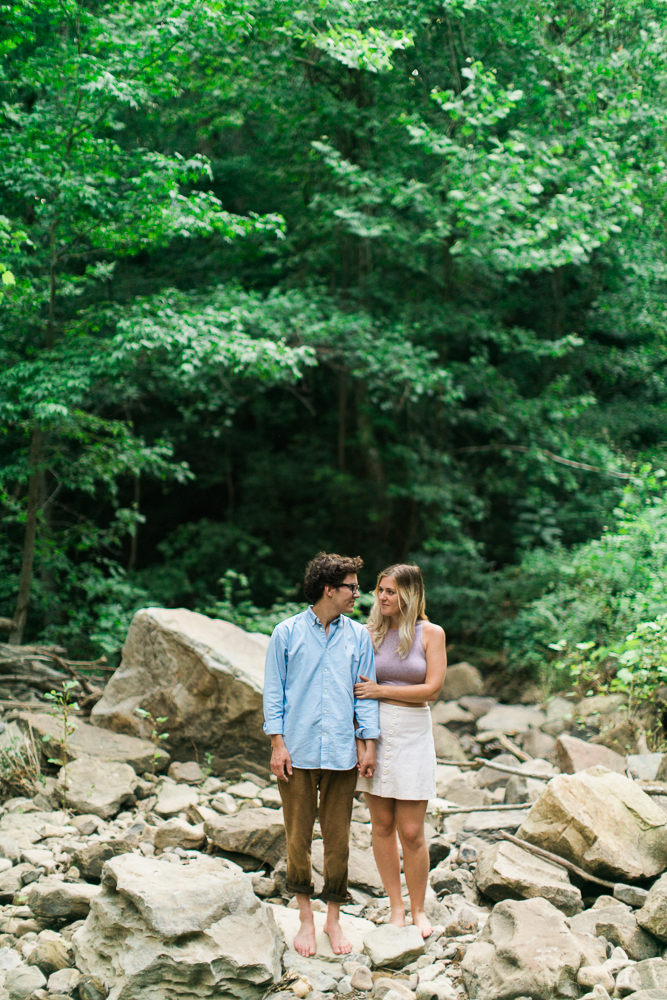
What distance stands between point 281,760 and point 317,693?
1.04 ft

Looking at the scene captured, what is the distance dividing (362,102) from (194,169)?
3.35 meters

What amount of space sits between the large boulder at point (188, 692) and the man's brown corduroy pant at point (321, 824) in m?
1.88

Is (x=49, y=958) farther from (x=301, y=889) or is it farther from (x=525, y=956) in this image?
(x=525, y=956)

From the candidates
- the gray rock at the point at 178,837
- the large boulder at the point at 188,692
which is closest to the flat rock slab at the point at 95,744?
the large boulder at the point at 188,692

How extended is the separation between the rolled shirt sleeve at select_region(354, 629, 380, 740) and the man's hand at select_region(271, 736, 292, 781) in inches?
13.0

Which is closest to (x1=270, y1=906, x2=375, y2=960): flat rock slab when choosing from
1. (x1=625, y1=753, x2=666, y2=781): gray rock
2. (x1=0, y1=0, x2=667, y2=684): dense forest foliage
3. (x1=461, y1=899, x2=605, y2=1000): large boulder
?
(x1=461, y1=899, x2=605, y2=1000): large boulder

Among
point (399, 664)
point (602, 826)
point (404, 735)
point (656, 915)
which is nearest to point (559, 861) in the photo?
point (602, 826)

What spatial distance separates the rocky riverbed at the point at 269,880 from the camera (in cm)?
287

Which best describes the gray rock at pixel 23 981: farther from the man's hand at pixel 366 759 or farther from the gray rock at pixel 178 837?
the man's hand at pixel 366 759

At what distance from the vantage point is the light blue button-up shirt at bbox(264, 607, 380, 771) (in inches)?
126

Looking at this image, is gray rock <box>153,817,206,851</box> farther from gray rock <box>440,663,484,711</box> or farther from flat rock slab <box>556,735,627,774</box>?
gray rock <box>440,663,484,711</box>

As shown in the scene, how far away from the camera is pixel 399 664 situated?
11.3 feet

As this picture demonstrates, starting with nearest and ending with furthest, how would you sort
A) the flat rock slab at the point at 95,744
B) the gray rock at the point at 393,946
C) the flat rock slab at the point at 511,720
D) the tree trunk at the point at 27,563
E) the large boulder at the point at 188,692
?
the gray rock at the point at 393,946 < the flat rock slab at the point at 95,744 < the large boulder at the point at 188,692 < the tree trunk at the point at 27,563 < the flat rock slab at the point at 511,720

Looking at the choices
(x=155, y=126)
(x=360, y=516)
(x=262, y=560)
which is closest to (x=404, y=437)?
(x=360, y=516)
